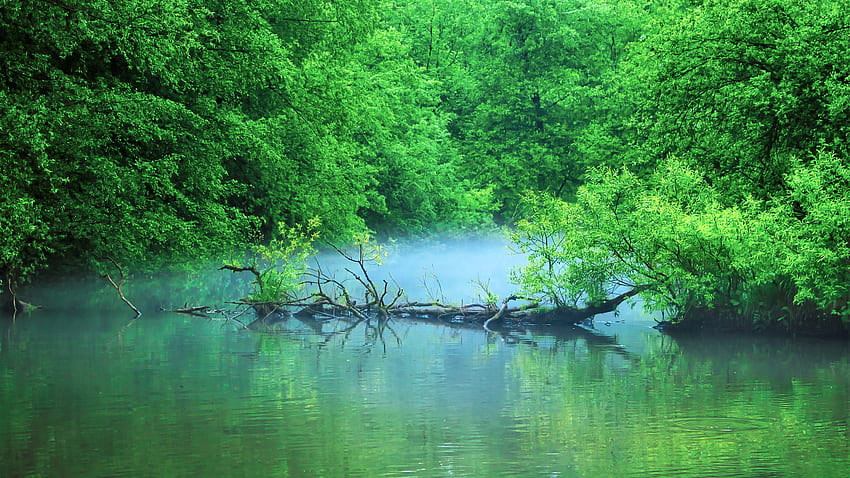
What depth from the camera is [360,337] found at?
2486 cm

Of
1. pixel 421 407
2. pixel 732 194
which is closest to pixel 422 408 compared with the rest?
pixel 421 407

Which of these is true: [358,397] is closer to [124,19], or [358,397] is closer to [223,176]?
[124,19]

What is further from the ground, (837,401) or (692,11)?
(692,11)

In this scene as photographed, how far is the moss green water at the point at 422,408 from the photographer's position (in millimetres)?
10344

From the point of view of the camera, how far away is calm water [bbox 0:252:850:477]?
10344 mm

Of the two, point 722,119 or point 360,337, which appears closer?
point 360,337

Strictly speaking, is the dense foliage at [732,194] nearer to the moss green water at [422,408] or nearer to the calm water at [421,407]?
the calm water at [421,407]

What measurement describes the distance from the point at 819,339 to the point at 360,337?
32.1 feet

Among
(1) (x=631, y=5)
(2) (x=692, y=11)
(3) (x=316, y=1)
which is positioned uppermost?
(1) (x=631, y=5)

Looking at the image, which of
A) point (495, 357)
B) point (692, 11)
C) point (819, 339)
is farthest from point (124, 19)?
point (819, 339)

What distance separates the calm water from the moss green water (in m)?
0.04

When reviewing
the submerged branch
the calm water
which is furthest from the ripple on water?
the submerged branch

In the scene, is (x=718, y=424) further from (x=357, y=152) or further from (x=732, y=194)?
(x=357, y=152)

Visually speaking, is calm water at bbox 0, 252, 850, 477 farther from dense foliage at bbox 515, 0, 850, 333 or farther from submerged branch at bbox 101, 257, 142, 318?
submerged branch at bbox 101, 257, 142, 318
